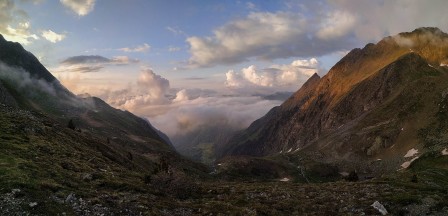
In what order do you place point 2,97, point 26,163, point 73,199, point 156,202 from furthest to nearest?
point 2,97
point 26,163
point 156,202
point 73,199

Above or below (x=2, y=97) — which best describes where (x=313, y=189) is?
below

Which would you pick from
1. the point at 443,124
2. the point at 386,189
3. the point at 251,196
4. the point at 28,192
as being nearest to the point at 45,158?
the point at 28,192

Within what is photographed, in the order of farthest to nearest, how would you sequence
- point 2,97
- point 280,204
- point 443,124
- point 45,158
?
point 443,124 < point 2,97 < point 45,158 < point 280,204

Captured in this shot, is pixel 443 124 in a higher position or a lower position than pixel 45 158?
higher

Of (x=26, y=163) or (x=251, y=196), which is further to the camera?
(x=251, y=196)

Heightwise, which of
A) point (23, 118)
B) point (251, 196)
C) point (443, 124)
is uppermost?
point (443, 124)

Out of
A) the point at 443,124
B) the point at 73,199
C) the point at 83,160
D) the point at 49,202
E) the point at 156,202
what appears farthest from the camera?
the point at 443,124

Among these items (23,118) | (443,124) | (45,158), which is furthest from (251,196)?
(443,124)

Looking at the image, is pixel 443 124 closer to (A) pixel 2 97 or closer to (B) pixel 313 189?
(B) pixel 313 189

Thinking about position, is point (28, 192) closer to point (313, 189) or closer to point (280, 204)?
point (280, 204)

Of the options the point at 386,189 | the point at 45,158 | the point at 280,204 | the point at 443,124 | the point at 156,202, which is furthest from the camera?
the point at 443,124
